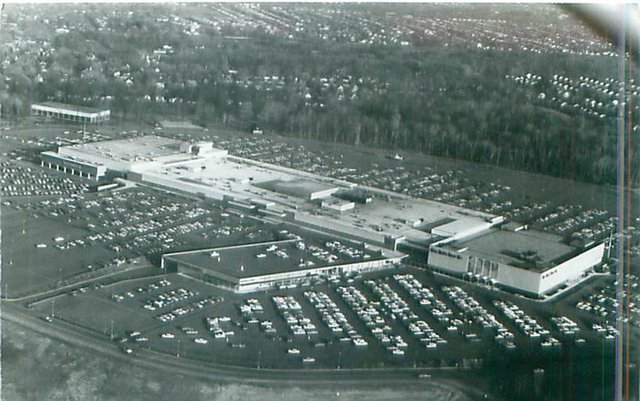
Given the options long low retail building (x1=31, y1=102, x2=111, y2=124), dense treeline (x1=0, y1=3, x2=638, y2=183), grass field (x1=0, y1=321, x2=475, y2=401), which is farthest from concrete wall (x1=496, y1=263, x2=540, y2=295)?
long low retail building (x1=31, y1=102, x2=111, y2=124)

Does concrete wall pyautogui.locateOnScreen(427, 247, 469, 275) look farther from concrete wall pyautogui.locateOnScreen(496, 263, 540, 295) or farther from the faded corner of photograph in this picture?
concrete wall pyautogui.locateOnScreen(496, 263, 540, 295)

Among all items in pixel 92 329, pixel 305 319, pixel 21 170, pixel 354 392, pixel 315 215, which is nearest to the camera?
pixel 354 392

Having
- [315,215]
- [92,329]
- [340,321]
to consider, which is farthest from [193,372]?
[315,215]

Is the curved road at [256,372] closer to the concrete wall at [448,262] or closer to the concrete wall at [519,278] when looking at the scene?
the concrete wall at [519,278]

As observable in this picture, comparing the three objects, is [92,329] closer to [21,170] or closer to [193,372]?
[193,372]

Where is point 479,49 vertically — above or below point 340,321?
above

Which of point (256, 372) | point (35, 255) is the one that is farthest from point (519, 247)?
point (35, 255)
